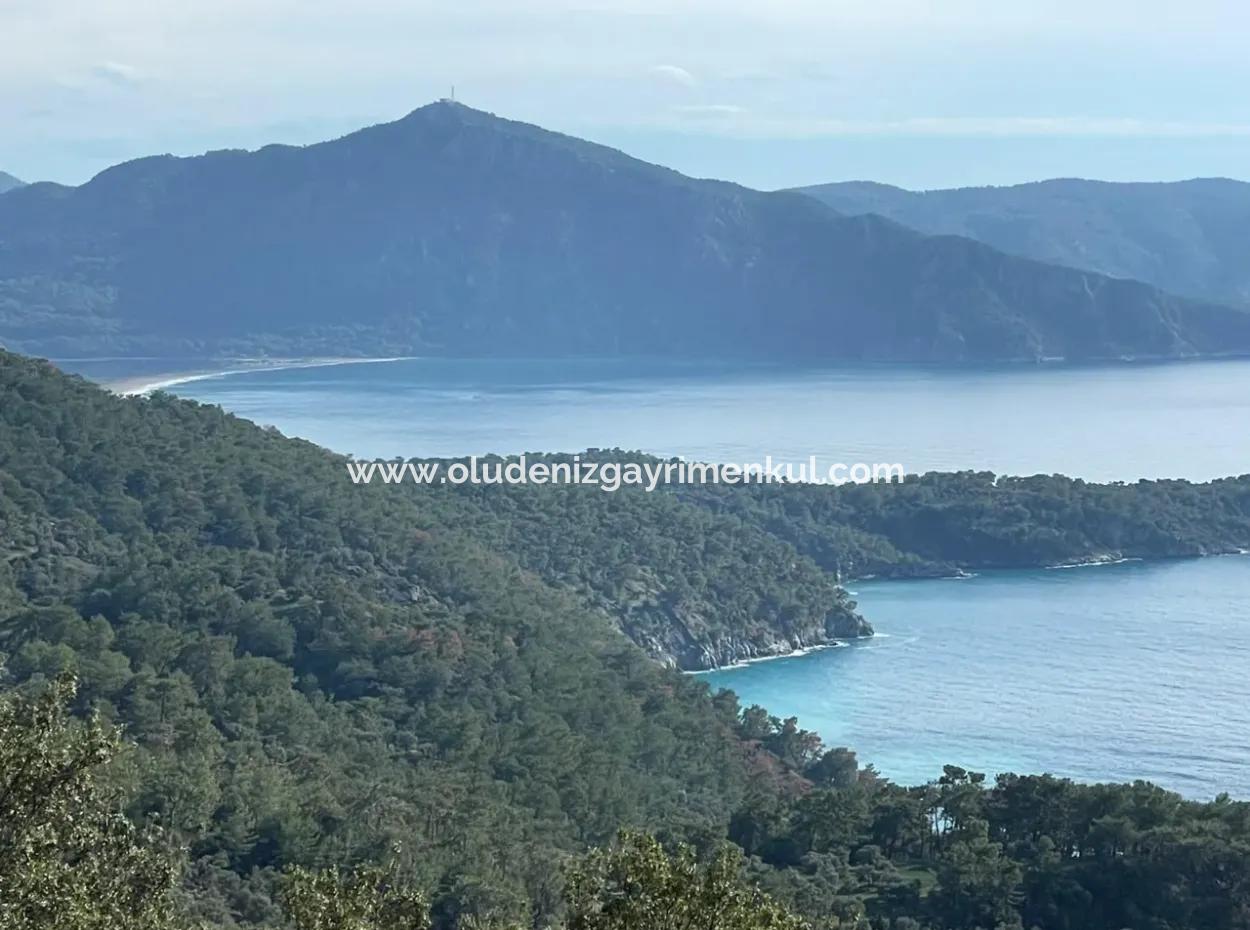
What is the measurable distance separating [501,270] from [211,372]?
127 ft

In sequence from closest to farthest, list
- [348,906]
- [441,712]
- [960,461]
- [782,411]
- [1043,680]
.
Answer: [348,906] → [441,712] → [1043,680] → [960,461] → [782,411]

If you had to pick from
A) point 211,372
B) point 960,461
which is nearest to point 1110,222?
point 211,372

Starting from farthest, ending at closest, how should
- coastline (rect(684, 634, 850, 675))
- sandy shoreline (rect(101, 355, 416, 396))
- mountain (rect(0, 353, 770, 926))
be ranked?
sandy shoreline (rect(101, 355, 416, 396)), coastline (rect(684, 634, 850, 675)), mountain (rect(0, 353, 770, 926))

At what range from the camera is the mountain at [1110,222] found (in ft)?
500

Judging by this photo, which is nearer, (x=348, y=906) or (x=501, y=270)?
(x=348, y=906)

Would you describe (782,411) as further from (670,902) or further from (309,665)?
(670,902)

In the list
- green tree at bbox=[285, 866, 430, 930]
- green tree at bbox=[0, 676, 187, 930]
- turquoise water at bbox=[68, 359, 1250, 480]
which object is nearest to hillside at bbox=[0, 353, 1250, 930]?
green tree at bbox=[0, 676, 187, 930]

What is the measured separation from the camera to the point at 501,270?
14788 centimetres

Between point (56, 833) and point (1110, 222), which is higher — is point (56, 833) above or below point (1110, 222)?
below

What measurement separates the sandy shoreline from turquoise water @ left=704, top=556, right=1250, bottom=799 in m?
47.2

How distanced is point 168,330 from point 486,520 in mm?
95707

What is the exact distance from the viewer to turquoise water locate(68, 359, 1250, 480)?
75125 mm

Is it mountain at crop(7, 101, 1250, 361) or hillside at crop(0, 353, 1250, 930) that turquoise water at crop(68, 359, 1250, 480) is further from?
hillside at crop(0, 353, 1250, 930)

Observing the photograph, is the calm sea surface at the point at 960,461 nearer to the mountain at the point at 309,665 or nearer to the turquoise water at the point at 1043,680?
the turquoise water at the point at 1043,680
